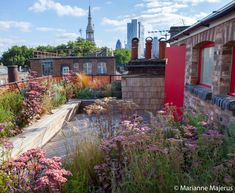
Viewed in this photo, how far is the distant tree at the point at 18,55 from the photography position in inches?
1800

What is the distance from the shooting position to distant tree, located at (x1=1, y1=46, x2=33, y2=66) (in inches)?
1800

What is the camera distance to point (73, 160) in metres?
3.00

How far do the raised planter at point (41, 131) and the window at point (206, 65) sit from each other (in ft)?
12.1

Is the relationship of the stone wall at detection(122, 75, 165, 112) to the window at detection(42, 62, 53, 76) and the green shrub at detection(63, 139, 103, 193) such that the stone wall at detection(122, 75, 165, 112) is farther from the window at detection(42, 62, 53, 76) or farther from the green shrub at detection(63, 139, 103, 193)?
the window at detection(42, 62, 53, 76)

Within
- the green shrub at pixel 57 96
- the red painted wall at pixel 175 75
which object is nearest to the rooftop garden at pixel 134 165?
the red painted wall at pixel 175 75

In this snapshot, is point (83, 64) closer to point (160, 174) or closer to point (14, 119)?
point (14, 119)

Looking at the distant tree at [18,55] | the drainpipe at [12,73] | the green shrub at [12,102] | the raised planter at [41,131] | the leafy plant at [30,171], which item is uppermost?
the distant tree at [18,55]

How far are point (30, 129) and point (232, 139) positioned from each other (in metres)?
3.80

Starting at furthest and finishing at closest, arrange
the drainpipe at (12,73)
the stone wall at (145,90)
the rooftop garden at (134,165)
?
the drainpipe at (12,73) → the stone wall at (145,90) → the rooftop garden at (134,165)

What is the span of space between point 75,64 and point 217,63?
2598cm

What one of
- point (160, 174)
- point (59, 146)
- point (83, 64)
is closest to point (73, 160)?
point (160, 174)

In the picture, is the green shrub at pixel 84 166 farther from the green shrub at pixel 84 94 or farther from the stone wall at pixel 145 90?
the green shrub at pixel 84 94

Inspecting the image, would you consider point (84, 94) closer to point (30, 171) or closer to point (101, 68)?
point (30, 171)

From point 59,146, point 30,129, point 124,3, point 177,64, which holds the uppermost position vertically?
point 124,3
